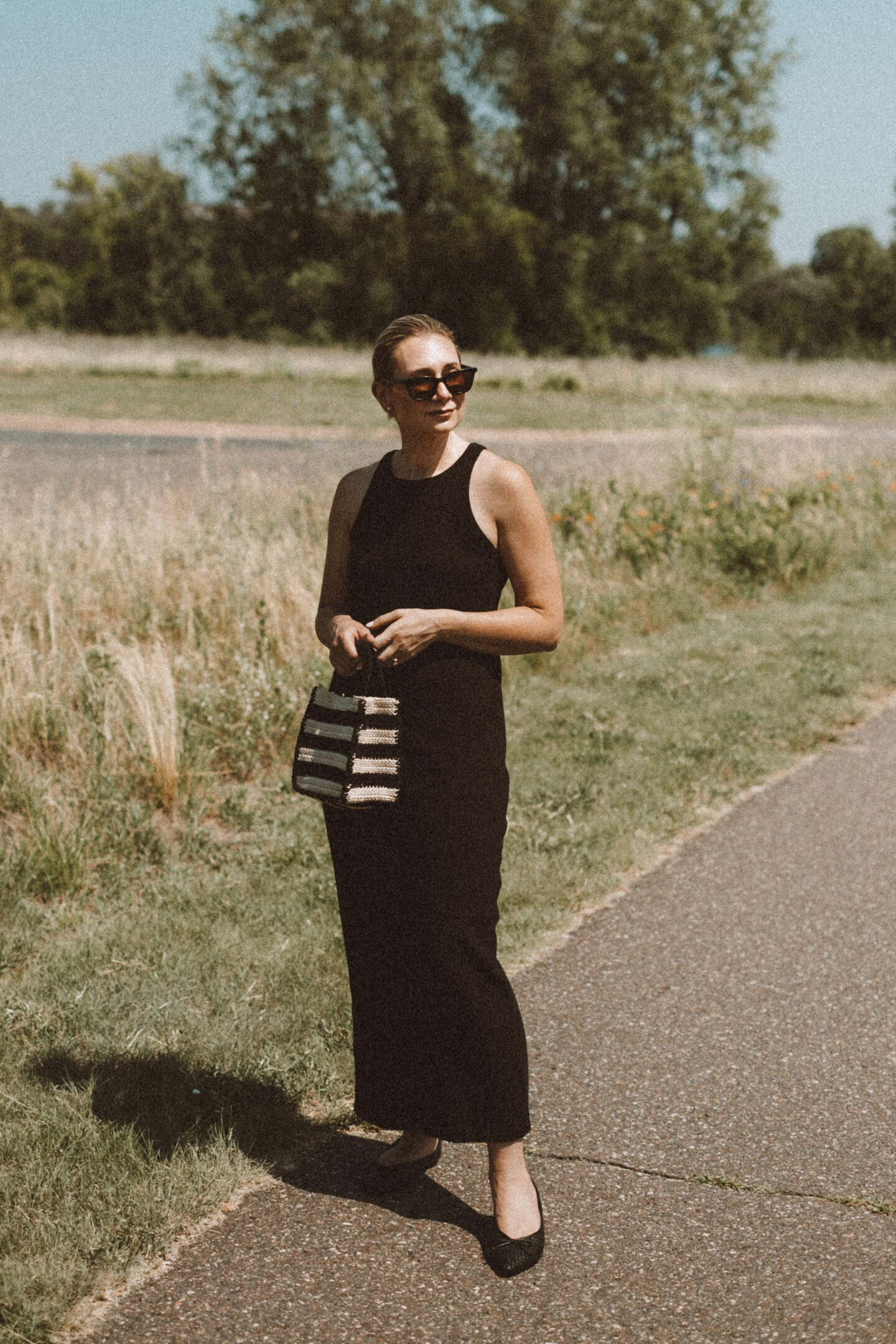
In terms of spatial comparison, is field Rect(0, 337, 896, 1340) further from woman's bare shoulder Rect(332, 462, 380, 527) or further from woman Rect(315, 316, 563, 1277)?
woman's bare shoulder Rect(332, 462, 380, 527)

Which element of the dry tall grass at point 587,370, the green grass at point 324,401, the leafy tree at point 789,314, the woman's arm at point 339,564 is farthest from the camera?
the leafy tree at point 789,314

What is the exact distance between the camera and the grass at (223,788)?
9.35 feet

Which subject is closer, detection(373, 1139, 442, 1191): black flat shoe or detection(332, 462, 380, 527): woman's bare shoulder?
detection(332, 462, 380, 527): woman's bare shoulder

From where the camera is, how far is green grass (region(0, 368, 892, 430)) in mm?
24297

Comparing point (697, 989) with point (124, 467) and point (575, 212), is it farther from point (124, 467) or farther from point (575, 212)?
point (575, 212)

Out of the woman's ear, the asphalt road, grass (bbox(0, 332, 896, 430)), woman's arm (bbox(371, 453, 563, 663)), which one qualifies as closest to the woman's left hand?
woman's arm (bbox(371, 453, 563, 663))

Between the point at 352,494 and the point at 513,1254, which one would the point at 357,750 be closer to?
the point at 352,494

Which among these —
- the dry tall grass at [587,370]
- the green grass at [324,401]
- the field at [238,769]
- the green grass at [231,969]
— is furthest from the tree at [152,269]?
the green grass at [231,969]

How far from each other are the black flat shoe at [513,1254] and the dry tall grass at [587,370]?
3020 cm

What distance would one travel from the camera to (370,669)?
97.6 inches

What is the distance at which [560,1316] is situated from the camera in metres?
2.36

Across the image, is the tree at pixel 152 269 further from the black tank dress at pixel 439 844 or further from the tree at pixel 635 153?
the black tank dress at pixel 439 844

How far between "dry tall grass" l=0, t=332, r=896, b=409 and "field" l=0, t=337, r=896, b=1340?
76.8 ft

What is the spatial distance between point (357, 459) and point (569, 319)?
4495 centimetres
